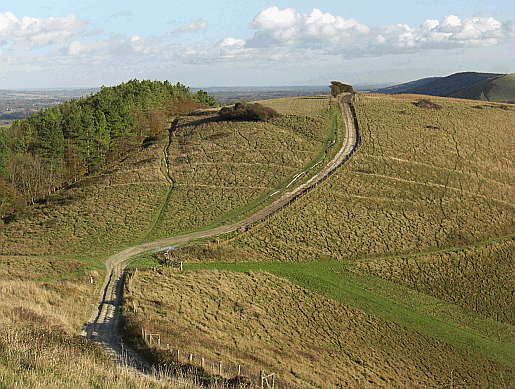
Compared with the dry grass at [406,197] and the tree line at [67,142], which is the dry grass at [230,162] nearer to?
the dry grass at [406,197]

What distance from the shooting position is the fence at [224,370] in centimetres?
1554

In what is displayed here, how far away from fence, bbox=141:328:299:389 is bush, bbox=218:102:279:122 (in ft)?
185

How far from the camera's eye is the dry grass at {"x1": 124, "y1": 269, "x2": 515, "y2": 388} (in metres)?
21.2

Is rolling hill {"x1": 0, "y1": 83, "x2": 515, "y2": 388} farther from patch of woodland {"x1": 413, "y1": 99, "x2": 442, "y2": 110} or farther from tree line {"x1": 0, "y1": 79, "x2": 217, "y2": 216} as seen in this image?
patch of woodland {"x1": 413, "y1": 99, "x2": 442, "y2": 110}

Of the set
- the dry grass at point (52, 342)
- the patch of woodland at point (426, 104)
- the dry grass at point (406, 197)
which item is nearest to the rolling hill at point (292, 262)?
the dry grass at point (52, 342)

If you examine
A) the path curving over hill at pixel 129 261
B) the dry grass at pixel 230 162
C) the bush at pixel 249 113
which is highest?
the bush at pixel 249 113

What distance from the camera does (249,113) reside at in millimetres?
71938

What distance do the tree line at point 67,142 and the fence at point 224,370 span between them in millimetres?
37862

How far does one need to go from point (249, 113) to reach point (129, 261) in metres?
45.8

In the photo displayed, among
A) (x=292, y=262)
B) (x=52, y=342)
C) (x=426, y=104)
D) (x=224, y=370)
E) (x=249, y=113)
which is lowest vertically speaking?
(x=292, y=262)

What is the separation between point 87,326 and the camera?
2200 centimetres

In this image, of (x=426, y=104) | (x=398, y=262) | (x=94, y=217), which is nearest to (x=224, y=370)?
(x=398, y=262)

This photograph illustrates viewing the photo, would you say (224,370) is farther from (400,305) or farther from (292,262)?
(400,305)

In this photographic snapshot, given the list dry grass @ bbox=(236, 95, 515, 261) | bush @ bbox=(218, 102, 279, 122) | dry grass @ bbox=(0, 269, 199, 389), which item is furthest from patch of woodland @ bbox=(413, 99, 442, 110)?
dry grass @ bbox=(0, 269, 199, 389)
